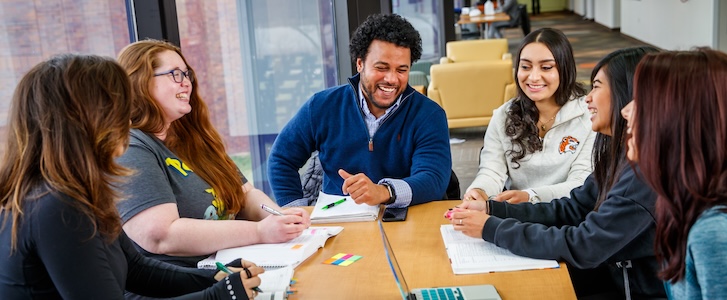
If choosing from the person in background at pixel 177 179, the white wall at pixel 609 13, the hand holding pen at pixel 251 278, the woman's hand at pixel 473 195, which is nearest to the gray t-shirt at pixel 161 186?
the person in background at pixel 177 179

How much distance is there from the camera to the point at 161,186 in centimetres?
204

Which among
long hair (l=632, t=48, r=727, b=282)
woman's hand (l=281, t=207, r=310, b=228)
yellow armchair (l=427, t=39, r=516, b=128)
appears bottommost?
yellow armchair (l=427, t=39, r=516, b=128)

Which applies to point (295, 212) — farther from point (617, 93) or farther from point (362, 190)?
point (617, 93)

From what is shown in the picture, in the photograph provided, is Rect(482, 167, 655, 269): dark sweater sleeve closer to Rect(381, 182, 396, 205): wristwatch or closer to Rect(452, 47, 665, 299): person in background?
Rect(452, 47, 665, 299): person in background

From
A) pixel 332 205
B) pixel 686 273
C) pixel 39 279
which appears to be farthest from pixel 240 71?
pixel 686 273

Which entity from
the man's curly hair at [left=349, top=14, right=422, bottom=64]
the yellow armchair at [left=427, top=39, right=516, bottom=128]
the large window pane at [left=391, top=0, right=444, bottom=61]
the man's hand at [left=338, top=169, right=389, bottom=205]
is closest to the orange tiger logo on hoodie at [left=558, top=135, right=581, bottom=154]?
the man's curly hair at [left=349, top=14, right=422, bottom=64]

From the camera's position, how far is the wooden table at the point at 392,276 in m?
1.81

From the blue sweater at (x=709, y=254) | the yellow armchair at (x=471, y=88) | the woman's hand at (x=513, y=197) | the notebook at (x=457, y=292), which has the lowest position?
the yellow armchair at (x=471, y=88)

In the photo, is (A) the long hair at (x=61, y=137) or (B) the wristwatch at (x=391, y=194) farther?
(B) the wristwatch at (x=391, y=194)

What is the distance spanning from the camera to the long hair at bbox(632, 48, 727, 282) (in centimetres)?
143

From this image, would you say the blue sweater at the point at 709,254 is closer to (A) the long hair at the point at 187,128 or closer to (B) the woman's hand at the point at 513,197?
(B) the woman's hand at the point at 513,197

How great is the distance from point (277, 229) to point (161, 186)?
34 cm

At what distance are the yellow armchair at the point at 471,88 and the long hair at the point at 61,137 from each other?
5.81 metres

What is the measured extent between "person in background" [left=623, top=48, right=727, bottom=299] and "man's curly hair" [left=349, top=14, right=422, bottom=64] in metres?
1.46
